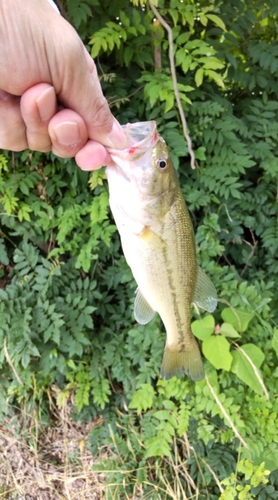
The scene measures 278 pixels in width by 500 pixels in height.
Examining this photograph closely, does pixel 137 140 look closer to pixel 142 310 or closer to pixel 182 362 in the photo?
pixel 142 310

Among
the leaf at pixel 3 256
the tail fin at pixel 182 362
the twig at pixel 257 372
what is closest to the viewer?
the tail fin at pixel 182 362

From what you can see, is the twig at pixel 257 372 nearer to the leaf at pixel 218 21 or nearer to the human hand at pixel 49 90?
the human hand at pixel 49 90

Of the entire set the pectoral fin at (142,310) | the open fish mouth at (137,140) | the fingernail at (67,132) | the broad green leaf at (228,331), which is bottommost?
the broad green leaf at (228,331)

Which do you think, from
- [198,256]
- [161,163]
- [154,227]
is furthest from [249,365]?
[161,163]

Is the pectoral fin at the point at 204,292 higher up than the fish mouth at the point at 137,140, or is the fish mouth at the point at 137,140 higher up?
the fish mouth at the point at 137,140

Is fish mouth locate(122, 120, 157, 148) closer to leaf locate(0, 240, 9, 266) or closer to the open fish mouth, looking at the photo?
the open fish mouth

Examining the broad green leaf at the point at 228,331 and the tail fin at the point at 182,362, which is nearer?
the tail fin at the point at 182,362

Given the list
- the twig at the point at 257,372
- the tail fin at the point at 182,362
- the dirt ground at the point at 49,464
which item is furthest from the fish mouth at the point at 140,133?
the dirt ground at the point at 49,464

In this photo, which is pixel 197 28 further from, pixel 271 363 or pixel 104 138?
pixel 271 363
